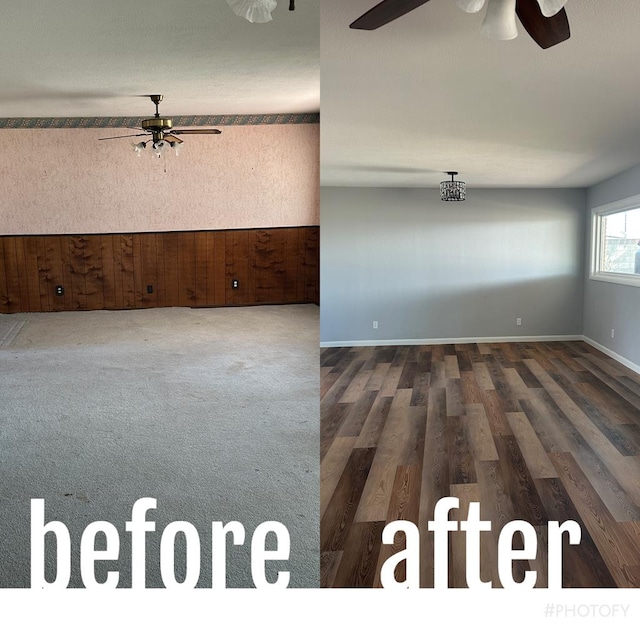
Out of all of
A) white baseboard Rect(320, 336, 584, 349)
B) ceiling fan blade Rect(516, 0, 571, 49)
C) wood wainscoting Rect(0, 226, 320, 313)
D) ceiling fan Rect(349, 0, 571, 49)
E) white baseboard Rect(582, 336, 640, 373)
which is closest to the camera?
ceiling fan Rect(349, 0, 571, 49)

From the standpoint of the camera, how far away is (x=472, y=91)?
275 cm

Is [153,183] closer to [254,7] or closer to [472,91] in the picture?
[472,91]

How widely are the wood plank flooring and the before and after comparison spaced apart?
0.7 inches

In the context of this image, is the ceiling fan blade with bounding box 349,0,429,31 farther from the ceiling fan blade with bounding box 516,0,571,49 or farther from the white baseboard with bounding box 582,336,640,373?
the white baseboard with bounding box 582,336,640,373

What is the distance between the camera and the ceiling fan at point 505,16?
4.75ft

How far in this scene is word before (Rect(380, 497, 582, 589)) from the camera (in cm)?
186

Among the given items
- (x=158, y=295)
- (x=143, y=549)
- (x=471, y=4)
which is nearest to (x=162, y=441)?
(x=143, y=549)

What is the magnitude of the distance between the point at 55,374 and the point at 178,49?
2249 millimetres

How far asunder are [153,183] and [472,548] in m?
5.92

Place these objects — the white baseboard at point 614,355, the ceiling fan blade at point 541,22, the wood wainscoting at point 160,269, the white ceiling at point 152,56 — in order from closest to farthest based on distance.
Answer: the ceiling fan blade at point 541,22, the white ceiling at point 152,56, the white baseboard at point 614,355, the wood wainscoting at point 160,269

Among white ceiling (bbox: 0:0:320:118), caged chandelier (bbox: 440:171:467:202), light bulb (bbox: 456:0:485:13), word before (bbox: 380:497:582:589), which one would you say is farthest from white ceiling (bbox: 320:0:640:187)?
word before (bbox: 380:497:582:589)

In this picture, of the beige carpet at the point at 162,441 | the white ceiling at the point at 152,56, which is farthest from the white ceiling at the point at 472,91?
the beige carpet at the point at 162,441

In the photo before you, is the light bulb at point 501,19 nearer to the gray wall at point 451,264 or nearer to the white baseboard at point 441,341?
the gray wall at point 451,264

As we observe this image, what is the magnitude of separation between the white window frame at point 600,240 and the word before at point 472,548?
416cm
